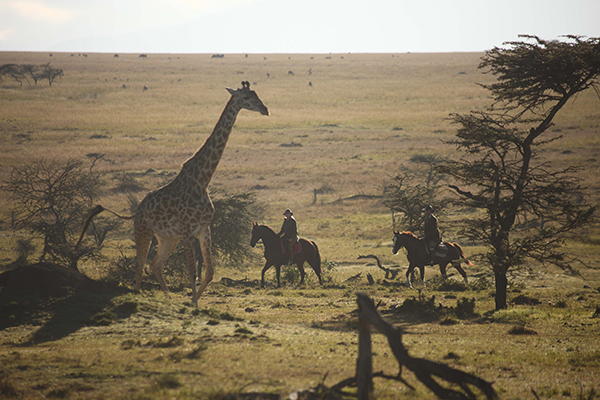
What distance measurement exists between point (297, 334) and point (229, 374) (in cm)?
384

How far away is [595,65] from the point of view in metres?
14.4

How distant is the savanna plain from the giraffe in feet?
4.68

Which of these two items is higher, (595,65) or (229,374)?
(595,65)

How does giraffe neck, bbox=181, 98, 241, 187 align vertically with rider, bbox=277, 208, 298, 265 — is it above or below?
above

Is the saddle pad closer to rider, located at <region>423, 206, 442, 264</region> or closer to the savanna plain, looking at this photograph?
the savanna plain

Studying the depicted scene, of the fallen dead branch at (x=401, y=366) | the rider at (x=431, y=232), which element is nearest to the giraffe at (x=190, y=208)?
the fallen dead branch at (x=401, y=366)

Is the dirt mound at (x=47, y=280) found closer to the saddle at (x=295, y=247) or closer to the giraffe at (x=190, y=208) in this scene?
the giraffe at (x=190, y=208)

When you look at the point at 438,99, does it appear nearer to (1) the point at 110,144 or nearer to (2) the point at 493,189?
(1) the point at 110,144

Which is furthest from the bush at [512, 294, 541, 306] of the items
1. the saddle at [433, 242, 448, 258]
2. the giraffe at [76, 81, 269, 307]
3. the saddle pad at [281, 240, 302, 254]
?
the giraffe at [76, 81, 269, 307]

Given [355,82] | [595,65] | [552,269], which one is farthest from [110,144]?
[355,82]

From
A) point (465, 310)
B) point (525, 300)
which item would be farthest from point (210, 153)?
point (525, 300)

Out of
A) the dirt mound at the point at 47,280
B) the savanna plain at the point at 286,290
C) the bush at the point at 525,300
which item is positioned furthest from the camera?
the bush at the point at 525,300

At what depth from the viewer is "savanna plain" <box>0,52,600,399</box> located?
25.7 feet

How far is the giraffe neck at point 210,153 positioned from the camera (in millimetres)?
12641
